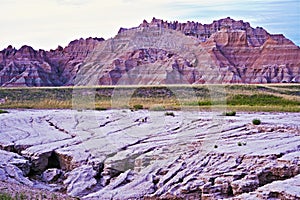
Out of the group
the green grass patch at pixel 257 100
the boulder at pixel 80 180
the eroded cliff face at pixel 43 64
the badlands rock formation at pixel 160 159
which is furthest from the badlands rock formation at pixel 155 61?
the boulder at pixel 80 180

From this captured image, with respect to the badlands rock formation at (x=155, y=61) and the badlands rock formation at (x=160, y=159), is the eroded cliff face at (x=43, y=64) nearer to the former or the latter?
the badlands rock formation at (x=155, y=61)

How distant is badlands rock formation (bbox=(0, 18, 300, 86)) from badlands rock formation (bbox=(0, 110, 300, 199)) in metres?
80.2

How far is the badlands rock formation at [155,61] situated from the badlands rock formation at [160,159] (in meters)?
80.2

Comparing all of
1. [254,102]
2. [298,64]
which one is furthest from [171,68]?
[254,102]

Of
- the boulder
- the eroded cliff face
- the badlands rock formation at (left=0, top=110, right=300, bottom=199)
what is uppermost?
the eroded cliff face

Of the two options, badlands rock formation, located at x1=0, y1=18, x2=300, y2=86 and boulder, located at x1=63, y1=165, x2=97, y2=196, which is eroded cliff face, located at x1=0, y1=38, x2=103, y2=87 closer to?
badlands rock formation, located at x1=0, y1=18, x2=300, y2=86

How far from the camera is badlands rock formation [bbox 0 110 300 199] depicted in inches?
608

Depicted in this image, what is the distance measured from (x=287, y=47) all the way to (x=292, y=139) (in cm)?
12471

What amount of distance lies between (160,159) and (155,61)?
106 m

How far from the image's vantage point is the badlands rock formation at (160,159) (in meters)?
15.4

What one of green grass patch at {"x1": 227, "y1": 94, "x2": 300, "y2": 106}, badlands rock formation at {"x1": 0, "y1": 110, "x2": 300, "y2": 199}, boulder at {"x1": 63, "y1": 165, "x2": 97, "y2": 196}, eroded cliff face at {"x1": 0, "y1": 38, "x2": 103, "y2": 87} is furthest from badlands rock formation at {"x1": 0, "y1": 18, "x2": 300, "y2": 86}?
boulder at {"x1": 63, "y1": 165, "x2": 97, "y2": 196}

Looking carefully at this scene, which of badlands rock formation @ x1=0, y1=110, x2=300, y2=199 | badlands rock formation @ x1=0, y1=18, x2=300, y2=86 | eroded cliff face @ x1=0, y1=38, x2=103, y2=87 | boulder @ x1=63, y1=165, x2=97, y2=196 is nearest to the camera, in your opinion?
badlands rock formation @ x1=0, y1=110, x2=300, y2=199

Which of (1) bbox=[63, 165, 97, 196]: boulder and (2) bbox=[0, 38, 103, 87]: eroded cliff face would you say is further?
(2) bbox=[0, 38, 103, 87]: eroded cliff face

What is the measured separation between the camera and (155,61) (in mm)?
123312
